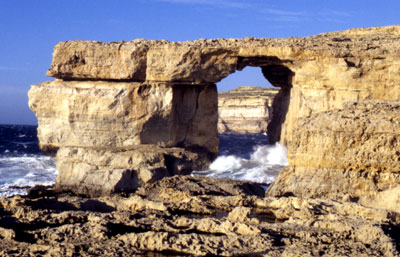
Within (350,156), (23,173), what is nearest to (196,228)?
(350,156)

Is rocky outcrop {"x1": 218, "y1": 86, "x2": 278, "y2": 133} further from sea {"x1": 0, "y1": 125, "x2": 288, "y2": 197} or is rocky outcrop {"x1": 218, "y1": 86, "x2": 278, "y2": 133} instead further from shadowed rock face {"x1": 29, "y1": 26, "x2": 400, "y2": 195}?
shadowed rock face {"x1": 29, "y1": 26, "x2": 400, "y2": 195}

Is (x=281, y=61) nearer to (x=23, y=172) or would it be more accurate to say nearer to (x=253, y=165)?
(x=253, y=165)

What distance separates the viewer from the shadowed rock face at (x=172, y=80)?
61.4 ft

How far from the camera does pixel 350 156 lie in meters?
11.3

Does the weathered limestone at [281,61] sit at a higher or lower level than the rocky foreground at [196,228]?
higher

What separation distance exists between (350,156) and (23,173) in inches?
521

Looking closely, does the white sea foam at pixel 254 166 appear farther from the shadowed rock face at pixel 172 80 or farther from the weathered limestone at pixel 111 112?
the weathered limestone at pixel 111 112

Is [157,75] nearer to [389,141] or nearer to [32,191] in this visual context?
[32,191]

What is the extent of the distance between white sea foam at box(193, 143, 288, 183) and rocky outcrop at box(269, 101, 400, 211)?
329 inches

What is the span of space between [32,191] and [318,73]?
966cm

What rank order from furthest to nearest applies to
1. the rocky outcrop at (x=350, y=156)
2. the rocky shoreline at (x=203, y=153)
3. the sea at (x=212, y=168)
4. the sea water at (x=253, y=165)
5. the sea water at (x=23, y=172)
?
the sea water at (x=253, y=165) < the sea at (x=212, y=168) < the sea water at (x=23, y=172) < the rocky outcrop at (x=350, y=156) < the rocky shoreline at (x=203, y=153)

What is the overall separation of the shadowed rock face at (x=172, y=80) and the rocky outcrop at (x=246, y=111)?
31.7m

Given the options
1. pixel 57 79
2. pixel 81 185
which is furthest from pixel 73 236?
pixel 57 79

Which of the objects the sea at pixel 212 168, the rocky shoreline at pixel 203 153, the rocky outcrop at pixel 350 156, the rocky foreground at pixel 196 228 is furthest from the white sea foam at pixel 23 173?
the rocky foreground at pixel 196 228
